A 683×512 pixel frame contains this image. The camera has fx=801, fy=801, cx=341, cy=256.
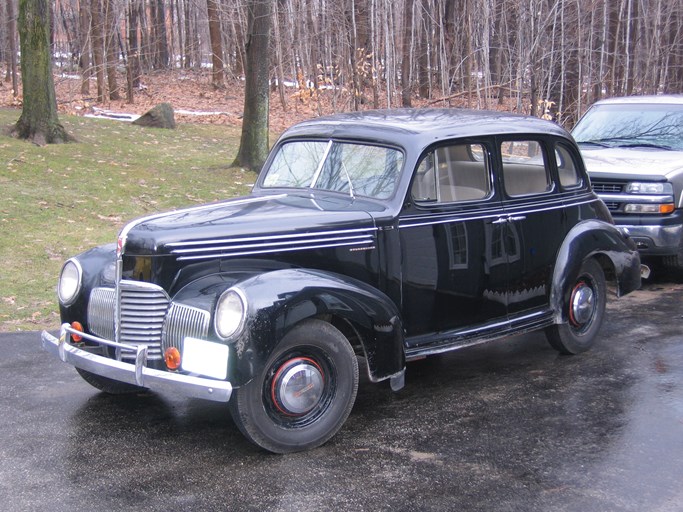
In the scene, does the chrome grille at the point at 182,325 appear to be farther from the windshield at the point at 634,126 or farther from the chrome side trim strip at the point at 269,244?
the windshield at the point at 634,126

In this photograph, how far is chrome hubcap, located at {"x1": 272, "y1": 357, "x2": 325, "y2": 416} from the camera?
454 centimetres

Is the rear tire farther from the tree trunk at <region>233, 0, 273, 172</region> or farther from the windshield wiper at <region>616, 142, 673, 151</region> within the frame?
the tree trunk at <region>233, 0, 273, 172</region>

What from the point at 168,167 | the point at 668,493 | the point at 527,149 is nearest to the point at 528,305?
the point at 527,149

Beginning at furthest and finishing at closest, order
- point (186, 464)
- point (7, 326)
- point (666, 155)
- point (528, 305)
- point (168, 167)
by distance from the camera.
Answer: point (168, 167)
point (666, 155)
point (7, 326)
point (528, 305)
point (186, 464)

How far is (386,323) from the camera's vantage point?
4898 millimetres

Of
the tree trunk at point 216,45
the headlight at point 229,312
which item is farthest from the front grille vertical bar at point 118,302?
the tree trunk at point 216,45

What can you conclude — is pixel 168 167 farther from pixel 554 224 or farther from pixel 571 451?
pixel 571 451

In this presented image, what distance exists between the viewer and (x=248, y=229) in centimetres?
481

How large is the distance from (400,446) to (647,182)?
17.0 feet

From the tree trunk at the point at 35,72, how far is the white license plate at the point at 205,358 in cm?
1131

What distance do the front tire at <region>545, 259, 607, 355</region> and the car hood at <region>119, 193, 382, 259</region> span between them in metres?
2.03

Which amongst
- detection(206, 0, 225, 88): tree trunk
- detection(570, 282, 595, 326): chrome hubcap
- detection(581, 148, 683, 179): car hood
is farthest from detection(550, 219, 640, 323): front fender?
detection(206, 0, 225, 88): tree trunk

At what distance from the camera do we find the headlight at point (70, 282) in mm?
5156

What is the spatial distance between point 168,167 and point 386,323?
10.6 metres
